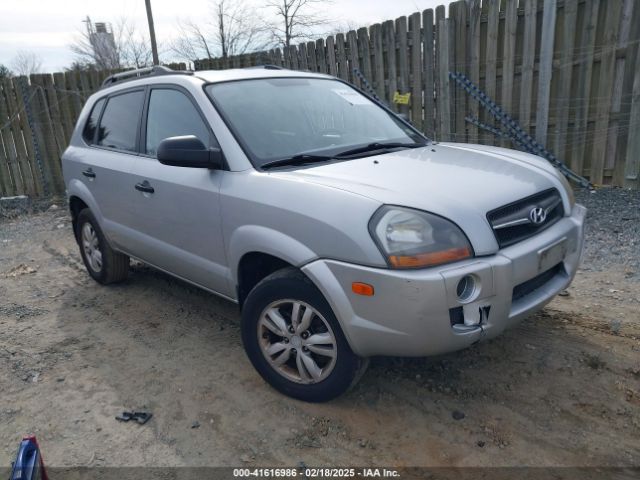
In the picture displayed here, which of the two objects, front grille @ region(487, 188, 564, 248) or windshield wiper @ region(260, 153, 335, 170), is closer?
front grille @ region(487, 188, 564, 248)

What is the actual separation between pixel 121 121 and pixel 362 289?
2.95 metres

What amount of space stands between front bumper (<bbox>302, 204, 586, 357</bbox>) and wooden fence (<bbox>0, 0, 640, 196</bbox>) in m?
4.16

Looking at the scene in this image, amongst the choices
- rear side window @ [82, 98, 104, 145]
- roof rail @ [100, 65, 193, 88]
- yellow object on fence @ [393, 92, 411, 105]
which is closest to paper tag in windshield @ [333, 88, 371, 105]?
roof rail @ [100, 65, 193, 88]

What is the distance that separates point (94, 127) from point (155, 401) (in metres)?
2.82

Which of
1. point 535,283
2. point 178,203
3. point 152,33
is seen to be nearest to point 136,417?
point 178,203

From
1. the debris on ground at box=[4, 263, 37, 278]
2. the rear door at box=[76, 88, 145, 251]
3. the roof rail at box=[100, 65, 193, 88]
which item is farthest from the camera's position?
the debris on ground at box=[4, 263, 37, 278]

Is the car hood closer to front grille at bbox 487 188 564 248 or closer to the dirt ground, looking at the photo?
front grille at bbox 487 188 564 248

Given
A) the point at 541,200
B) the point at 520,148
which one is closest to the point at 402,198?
the point at 541,200

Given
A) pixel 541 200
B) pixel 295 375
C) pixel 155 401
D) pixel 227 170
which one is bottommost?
pixel 155 401

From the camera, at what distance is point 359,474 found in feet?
7.97

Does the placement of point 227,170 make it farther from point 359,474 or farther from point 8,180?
point 8,180

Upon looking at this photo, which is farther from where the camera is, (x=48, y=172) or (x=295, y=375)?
(x=48, y=172)

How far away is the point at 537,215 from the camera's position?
8.90ft

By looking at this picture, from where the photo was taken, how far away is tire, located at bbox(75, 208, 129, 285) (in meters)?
4.82
